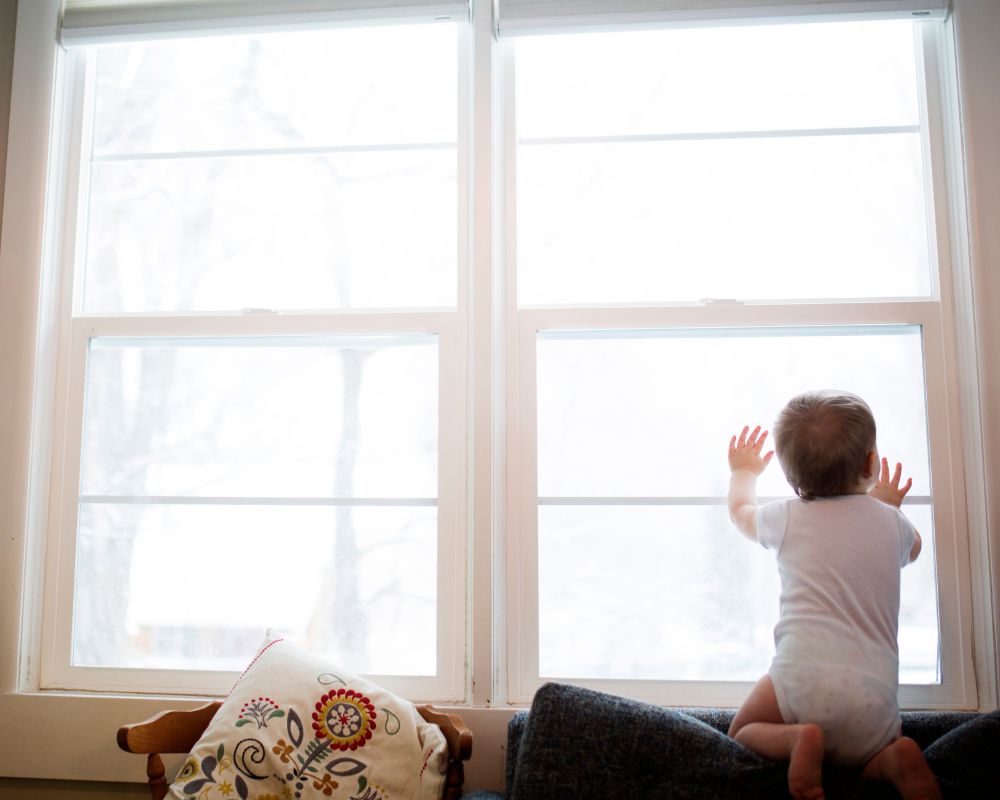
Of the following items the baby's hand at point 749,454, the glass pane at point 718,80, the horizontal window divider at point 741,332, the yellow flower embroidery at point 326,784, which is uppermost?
the glass pane at point 718,80

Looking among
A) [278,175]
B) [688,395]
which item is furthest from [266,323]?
[688,395]

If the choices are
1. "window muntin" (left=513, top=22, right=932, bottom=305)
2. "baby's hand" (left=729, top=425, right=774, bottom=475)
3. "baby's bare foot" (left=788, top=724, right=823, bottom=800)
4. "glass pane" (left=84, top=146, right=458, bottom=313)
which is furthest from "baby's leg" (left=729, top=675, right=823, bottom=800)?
"glass pane" (left=84, top=146, right=458, bottom=313)

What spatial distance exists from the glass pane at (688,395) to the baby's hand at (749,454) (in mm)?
85

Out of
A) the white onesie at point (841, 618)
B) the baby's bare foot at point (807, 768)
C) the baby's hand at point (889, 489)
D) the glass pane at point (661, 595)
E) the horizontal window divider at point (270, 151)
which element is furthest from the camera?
the horizontal window divider at point (270, 151)

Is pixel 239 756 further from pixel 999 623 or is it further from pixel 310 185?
pixel 999 623

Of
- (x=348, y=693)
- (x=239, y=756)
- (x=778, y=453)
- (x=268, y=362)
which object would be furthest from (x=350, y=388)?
(x=778, y=453)

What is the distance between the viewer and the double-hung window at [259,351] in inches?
80.7

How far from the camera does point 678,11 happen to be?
6.79 feet

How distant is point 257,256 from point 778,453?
4.70 feet

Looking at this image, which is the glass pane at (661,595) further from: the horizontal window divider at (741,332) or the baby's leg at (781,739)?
the horizontal window divider at (741,332)

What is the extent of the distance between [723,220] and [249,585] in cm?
156

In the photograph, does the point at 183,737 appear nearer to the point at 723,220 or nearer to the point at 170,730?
the point at 170,730

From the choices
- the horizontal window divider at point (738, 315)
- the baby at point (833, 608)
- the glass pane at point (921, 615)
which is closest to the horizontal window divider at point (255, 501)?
the horizontal window divider at point (738, 315)

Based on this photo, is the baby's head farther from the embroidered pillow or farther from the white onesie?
the embroidered pillow
